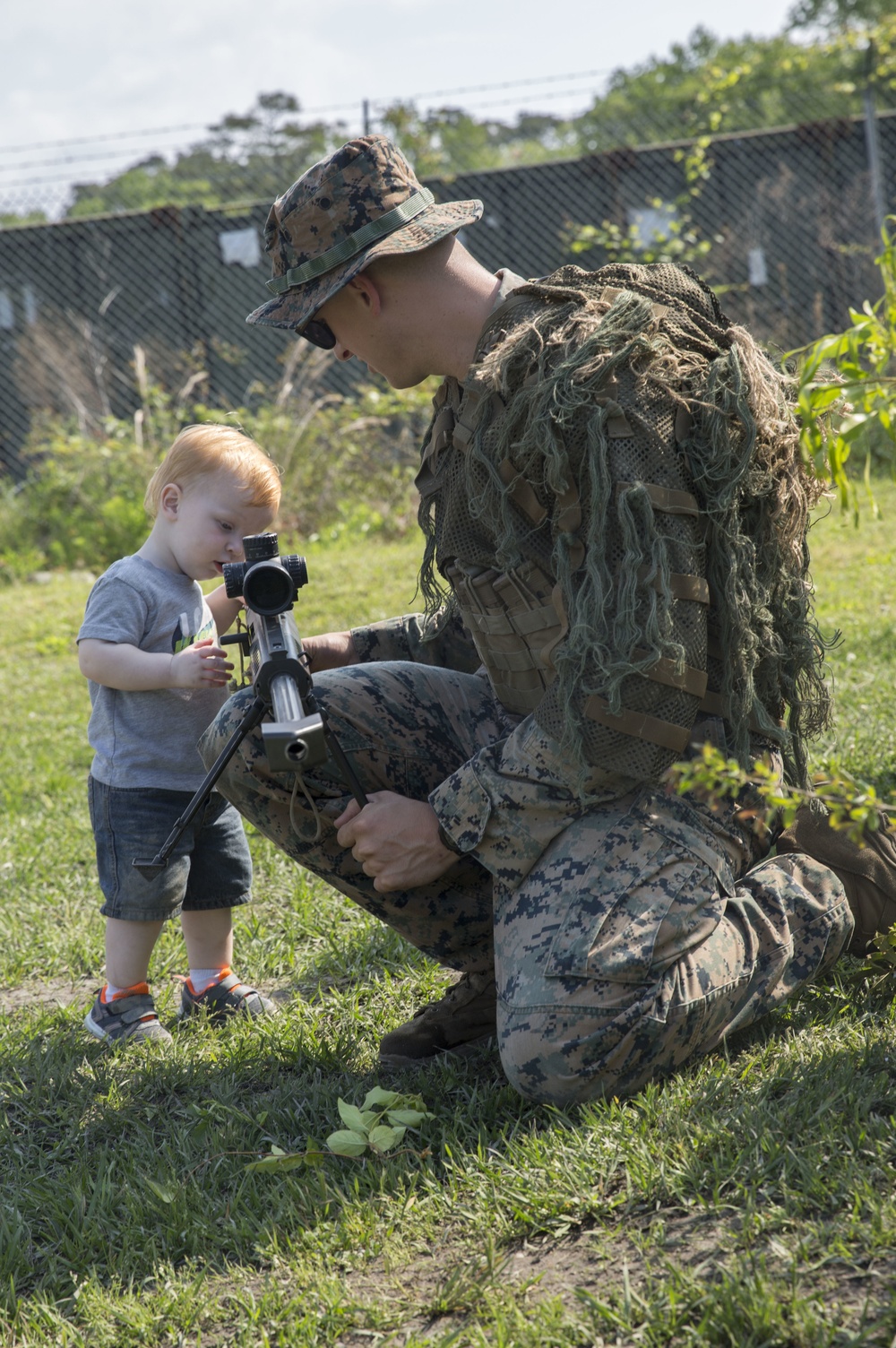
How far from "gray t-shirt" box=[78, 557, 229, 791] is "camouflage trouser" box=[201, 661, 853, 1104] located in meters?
0.29

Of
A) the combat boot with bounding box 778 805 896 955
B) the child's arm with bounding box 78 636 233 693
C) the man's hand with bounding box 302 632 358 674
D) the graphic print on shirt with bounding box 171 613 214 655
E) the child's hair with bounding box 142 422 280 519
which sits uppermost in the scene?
the child's hair with bounding box 142 422 280 519

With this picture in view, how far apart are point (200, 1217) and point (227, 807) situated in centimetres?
119

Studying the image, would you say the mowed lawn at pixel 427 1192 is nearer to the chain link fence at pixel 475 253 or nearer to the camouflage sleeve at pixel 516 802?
the camouflage sleeve at pixel 516 802

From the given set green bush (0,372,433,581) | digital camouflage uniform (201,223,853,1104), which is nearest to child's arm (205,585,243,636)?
digital camouflage uniform (201,223,853,1104)

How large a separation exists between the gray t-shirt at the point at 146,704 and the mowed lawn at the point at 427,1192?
581 millimetres

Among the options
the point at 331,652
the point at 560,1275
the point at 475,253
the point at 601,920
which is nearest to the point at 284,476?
the point at 475,253

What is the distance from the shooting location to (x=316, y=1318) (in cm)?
160

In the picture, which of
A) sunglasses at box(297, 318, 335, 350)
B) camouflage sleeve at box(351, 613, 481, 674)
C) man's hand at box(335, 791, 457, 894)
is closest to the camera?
man's hand at box(335, 791, 457, 894)

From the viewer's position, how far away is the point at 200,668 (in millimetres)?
2588

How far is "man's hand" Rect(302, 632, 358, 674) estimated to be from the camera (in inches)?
116

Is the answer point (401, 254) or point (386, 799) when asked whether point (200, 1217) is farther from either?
point (401, 254)

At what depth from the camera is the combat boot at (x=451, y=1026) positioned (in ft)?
7.68

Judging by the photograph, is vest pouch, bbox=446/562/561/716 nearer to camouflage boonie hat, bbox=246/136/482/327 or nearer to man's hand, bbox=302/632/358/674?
man's hand, bbox=302/632/358/674

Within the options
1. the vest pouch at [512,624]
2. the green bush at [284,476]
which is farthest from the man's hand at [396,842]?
the green bush at [284,476]
